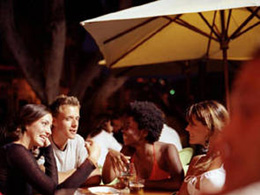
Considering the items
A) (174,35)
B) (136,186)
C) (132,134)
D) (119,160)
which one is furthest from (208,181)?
(174,35)

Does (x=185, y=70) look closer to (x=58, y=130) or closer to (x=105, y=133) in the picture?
(x=105, y=133)

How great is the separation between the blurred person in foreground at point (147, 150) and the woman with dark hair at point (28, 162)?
535mm

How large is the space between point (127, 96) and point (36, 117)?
12527 millimetres

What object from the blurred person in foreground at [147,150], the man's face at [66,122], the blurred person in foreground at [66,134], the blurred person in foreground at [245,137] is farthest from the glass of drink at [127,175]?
the blurred person in foreground at [245,137]

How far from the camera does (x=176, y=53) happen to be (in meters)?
5.51

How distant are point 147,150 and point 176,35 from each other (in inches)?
92.7

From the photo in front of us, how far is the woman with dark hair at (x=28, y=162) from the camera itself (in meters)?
2.58

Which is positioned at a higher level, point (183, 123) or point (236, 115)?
point (236, 115)

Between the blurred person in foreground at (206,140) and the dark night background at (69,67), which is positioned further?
the dark night background at (69,67)

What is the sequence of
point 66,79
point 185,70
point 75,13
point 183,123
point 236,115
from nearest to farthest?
point 236,115 < point 183,123 < point 185,70 < point 75,13 < point 66,79

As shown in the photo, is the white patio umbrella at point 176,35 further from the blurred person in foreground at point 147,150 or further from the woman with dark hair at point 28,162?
the woman with dark hair at point 28,162

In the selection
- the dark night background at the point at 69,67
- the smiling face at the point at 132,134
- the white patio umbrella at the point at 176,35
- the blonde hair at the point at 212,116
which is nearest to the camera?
the blonde hair at the point at 212,116

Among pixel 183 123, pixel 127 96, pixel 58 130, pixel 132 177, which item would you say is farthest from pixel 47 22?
pixel 127 96

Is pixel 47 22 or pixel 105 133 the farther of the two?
pixel 47 22
